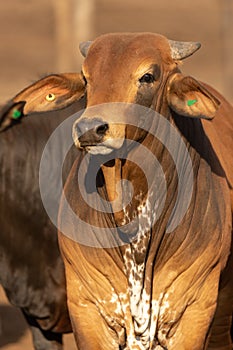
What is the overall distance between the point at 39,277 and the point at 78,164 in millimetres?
1490

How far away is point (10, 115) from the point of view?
7.69m

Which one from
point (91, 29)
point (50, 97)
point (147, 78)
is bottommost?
point (91, 29)

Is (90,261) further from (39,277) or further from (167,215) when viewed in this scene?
(39,277)

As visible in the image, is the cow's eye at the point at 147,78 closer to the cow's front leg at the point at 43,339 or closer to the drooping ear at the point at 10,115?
the drooping ear at the point at 10,115

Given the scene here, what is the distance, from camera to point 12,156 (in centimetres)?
775

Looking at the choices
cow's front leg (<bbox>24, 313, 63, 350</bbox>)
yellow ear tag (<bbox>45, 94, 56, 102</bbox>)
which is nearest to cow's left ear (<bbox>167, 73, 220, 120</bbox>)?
yellow ear tag (<bbox>45, 94, 56, 102</bbox>)

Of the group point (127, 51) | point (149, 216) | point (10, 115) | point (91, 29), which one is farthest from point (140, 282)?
point (91, 29)

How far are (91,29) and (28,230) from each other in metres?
9.70

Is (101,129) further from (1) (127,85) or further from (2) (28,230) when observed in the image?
(2) (28,230)

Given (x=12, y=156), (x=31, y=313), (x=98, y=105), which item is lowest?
(x=31, y=313)

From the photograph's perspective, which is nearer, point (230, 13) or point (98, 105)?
point (98, 105)

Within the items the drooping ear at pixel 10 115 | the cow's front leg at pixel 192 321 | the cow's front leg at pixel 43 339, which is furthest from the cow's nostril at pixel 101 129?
the cow's front leg at pixel 43 339

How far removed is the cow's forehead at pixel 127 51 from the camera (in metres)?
5.86

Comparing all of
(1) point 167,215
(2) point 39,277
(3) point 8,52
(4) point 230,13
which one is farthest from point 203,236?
(3) point 8,52
